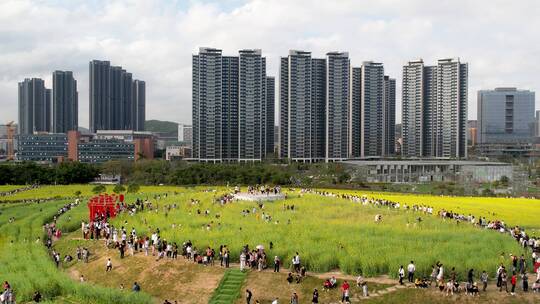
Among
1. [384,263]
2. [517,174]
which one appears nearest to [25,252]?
[384,263]

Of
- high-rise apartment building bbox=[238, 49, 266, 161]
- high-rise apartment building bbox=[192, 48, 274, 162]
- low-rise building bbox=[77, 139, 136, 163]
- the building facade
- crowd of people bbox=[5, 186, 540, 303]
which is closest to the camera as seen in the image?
crowd of people bbox=[5, 186, 540, 303]

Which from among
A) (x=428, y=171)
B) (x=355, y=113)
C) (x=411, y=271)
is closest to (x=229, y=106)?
(x=355, y=113)

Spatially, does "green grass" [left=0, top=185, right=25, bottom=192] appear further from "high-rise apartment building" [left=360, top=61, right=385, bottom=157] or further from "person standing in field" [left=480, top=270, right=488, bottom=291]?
"high-rise apartment building" [left=360, top=61, right=385, bottom=157]

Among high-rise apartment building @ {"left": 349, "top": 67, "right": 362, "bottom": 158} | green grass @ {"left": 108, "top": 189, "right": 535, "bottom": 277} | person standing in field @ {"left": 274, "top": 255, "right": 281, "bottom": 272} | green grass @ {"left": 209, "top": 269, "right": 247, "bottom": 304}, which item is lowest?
green grass @ {"left": 209, "top": 269, "right": 247, "bottom": 304}

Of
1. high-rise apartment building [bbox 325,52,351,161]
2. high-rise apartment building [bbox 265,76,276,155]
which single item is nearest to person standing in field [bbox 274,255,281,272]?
high-rise apartment building [bbox 325,52,351,161]

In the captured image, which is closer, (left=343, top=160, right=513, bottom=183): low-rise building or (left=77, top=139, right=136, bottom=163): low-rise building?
(left=343, top=160, right=513, bottom=183): low-rise building

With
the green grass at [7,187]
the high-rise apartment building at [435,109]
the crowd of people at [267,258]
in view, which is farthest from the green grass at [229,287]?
the high-rise apartment building at [435,109]

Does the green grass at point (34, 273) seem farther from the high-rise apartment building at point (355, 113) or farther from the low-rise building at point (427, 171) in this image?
the high-rise apartment building at point (355, 113)
